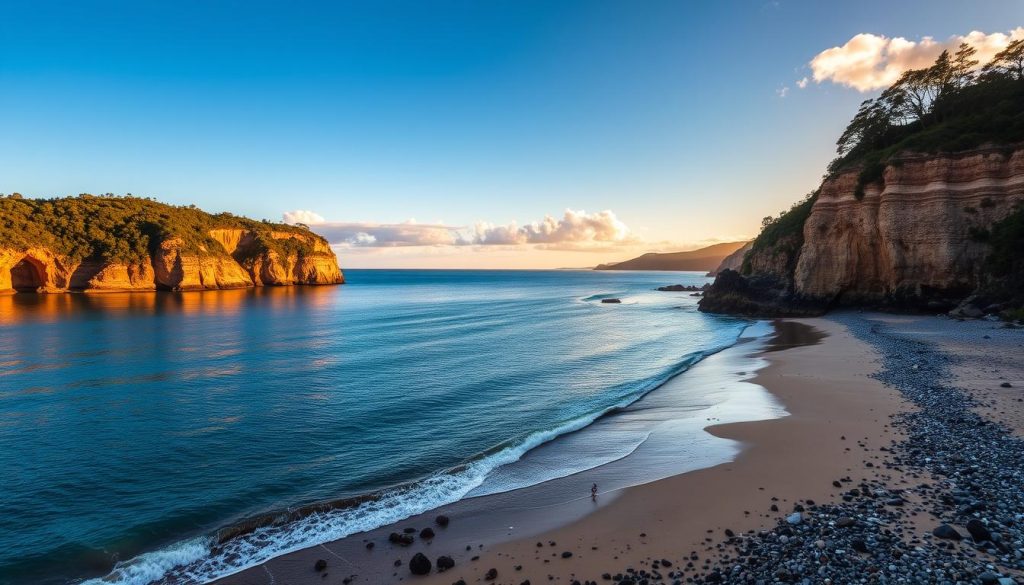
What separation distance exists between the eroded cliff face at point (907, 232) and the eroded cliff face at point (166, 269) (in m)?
95.5

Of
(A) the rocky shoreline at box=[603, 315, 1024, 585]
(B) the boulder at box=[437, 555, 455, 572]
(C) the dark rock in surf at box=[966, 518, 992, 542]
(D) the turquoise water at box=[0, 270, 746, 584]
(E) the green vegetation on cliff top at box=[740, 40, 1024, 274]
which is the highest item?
(E) the green vegetation on cliff top at box=[740, 40, 1024, 274]

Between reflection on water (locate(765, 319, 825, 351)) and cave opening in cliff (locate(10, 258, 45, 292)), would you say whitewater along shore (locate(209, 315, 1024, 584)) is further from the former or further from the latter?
cave opening in cliff (locate(10, 258, 45, 292))

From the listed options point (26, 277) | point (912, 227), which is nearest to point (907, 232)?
point (912, 227)

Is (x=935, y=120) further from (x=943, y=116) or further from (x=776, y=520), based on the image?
(x=776, y=520)

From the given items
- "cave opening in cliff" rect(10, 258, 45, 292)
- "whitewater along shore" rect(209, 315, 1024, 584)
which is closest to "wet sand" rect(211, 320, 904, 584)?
"whitewater along shore" rect(209, 315, 1024, 584)

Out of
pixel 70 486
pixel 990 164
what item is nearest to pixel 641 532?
pixel 70 486

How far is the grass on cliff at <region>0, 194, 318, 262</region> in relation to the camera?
225 feet

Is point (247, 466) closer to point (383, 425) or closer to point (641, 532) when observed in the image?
point (383, 425)

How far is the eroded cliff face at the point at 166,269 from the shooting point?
69.8m

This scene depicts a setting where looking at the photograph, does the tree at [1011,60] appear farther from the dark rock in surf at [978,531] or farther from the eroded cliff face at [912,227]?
the dark rock in surf at [978,531]

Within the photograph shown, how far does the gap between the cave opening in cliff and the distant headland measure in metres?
0.11

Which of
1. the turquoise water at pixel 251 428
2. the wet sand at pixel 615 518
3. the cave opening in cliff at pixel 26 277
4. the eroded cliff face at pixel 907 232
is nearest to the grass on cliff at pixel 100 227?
the cave opening in cliff at pixel 26 277

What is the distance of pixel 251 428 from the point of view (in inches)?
547

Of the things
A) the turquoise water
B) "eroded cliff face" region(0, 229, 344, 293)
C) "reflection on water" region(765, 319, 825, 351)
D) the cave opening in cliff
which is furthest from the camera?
the cave opening in cliff
